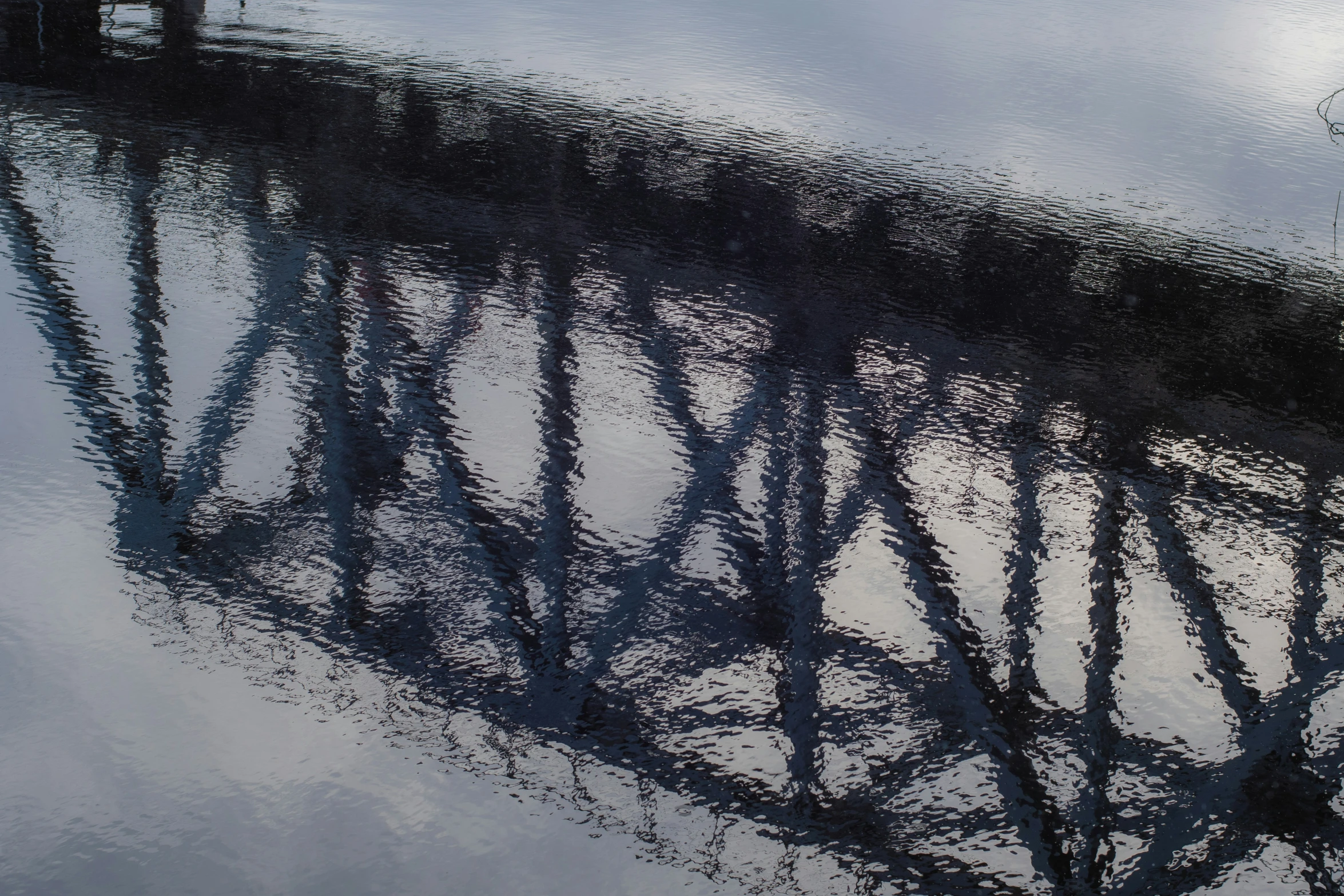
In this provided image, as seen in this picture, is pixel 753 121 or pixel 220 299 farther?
pixel 753 121

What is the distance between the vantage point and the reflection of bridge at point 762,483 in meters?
2.61

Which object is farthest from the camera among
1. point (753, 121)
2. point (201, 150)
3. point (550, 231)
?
point (753, 121)

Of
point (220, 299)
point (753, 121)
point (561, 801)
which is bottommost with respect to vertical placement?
point (561, 801)

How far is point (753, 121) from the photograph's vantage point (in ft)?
25.4

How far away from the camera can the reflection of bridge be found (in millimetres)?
2609

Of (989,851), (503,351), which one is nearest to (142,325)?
(503,351)

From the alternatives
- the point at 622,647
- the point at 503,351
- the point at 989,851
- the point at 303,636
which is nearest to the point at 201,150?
the point at 503,351

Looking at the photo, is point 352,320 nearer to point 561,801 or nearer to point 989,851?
point 561,801

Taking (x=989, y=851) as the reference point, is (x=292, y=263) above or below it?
above

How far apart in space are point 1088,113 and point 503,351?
21.4ft

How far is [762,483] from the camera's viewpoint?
370 centimetres

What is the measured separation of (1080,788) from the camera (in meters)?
2.58

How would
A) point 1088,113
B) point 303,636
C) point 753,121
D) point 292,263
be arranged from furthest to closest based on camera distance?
point 1088,113 → point 753,121 → point 292,263 → point 303,636

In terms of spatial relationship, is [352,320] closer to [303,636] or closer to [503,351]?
[503,351]
